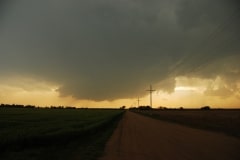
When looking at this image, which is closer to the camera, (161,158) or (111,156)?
(161,158)

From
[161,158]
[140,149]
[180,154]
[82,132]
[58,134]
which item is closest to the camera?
[161,158]

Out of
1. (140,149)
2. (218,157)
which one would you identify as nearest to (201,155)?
(218,157)

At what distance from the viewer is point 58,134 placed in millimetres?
27859

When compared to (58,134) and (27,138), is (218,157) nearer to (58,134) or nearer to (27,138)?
(27,138)

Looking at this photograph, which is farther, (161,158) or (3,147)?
(3,147)

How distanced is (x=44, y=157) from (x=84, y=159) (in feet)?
7.32

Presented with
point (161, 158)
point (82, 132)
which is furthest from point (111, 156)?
point (82, 132)

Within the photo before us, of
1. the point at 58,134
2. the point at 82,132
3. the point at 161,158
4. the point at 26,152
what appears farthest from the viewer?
the point at 82,132

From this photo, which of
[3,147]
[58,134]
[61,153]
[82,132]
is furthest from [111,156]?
[82,132]

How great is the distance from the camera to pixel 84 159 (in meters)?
18.8

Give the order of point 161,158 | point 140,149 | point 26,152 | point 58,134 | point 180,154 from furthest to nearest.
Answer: point 58,134 → point 140,149 → point 26,152 → point 180,154 → point 161,158

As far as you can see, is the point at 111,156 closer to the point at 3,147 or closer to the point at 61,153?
the point at 61,153

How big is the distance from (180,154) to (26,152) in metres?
8.35

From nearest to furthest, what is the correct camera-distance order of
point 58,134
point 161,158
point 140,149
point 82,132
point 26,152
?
point 161,158
point 26,152
point 140,149
point 58,134
point 82,132
